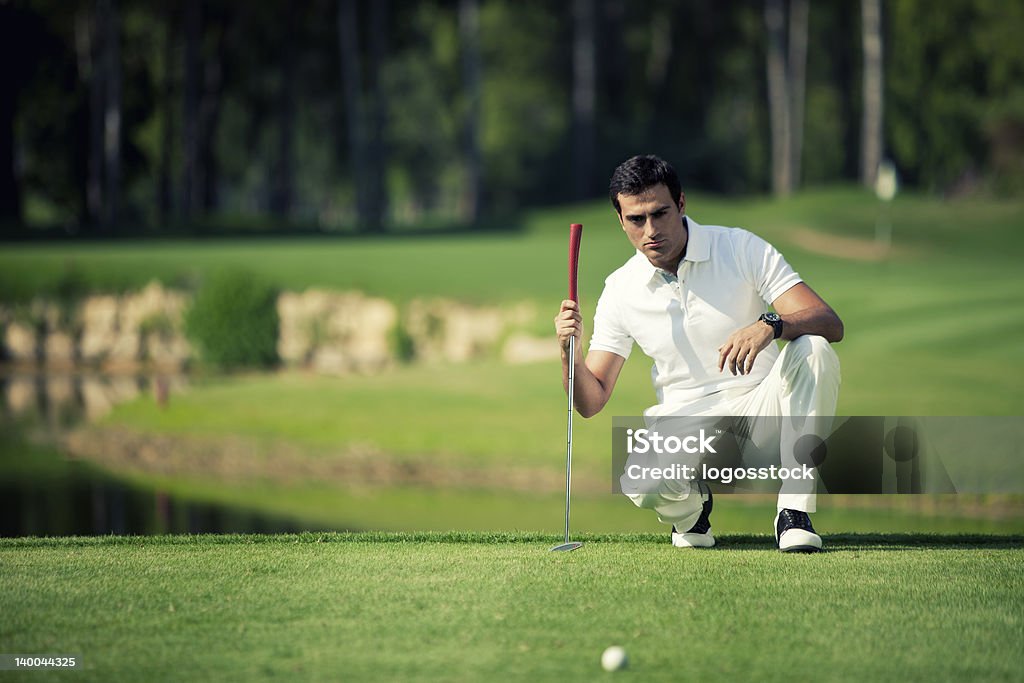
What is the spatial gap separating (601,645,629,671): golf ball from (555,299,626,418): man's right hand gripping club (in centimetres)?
176

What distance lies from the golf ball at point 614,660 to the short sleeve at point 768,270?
2.11 m

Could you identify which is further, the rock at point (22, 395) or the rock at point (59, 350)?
the rock at point (59, 350)

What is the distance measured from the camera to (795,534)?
5234mm

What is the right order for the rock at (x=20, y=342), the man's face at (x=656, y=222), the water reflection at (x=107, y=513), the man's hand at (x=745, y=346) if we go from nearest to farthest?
the man's hand at (x=745, y=346) → the man's face at (x=656, y=222) → the water reflection at (x=107, y=513) → the rock at (x=20, y=342)

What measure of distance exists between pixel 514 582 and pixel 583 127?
124 ft

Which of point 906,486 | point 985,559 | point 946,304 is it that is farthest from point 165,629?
point 946,304

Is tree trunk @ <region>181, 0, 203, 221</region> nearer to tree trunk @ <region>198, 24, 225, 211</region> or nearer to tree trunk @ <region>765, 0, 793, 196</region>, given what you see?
tree trunk @ <region>198, 24, 225, 211</region>

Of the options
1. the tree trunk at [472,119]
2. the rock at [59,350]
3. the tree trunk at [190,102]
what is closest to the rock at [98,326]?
the rock at [59,350]

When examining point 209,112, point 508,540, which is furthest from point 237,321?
point 209,112

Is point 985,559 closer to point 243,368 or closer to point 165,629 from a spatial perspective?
point 165,629

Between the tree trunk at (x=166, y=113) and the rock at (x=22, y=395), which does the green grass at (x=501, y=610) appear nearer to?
the rock at (x=22, y=395)

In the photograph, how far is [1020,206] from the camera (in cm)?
3412

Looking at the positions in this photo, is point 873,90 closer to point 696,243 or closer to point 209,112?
point 209,112

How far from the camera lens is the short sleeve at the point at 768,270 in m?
5.41
